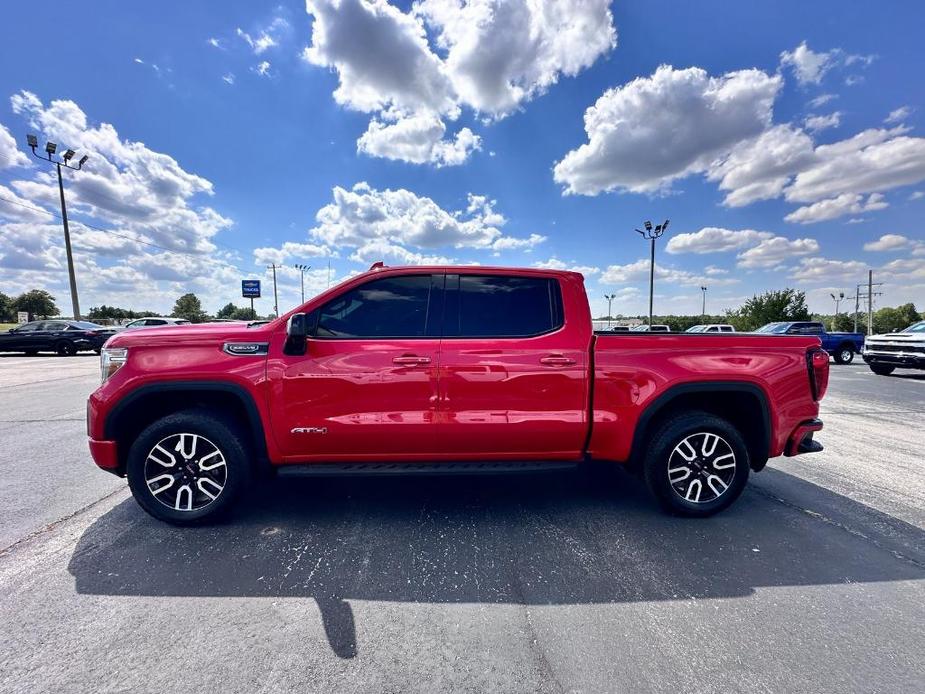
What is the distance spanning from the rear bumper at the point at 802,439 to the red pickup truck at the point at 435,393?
0.01 metres

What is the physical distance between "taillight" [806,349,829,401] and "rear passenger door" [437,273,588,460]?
1.91 metres

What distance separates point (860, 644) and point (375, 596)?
2449mm

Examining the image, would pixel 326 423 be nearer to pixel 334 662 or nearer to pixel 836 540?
pixel 334 662

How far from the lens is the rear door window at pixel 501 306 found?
324 centimetres

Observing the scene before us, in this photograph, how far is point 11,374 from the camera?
12070 millimetres

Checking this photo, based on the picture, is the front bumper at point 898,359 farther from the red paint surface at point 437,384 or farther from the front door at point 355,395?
the front door at point 355,395

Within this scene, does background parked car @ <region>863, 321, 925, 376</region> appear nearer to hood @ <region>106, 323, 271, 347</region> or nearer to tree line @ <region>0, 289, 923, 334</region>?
hood @ <region>106, 323, 271, 347</region>

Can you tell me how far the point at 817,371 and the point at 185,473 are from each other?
5074 mm

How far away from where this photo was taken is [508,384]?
312cm

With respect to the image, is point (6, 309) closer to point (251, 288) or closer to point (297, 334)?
point (251, 288)

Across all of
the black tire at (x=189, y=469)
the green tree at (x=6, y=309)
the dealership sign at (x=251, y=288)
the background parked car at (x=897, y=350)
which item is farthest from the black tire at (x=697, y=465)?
the green tree at (x=6, y=309)

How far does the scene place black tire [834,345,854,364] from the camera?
1800cm

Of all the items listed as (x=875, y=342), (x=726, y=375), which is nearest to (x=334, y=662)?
(x=726, y=375)

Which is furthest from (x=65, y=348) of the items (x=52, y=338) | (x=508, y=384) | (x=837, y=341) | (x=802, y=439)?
(x=837, y=341)
